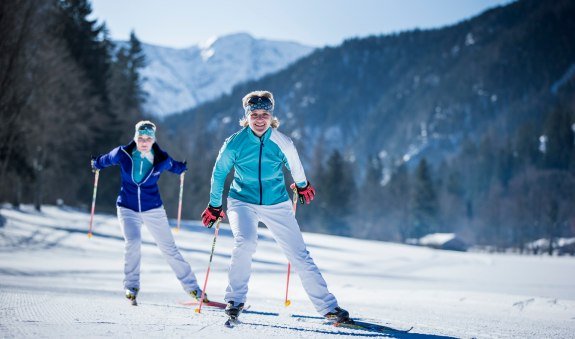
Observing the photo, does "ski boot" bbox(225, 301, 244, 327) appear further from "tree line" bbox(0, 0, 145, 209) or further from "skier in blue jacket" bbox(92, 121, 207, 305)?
"tree line" bbox(0, 0, 145, 209)

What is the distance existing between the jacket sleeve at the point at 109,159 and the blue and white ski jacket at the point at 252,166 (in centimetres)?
186

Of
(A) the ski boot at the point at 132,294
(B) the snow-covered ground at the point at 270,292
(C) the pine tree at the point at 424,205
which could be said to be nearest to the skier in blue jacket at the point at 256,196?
A: (B) the snow-covered ground at the point at 270,292

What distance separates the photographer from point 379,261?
1501 centimetres

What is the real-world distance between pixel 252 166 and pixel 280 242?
78 centimetres

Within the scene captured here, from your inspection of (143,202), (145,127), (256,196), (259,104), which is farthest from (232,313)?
(145,127)

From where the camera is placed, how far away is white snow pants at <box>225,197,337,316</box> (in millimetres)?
4012

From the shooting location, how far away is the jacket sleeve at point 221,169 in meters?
4.20

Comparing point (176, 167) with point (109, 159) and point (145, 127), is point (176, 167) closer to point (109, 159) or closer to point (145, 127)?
point (145, 127)

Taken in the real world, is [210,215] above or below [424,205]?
below

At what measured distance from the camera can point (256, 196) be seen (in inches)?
166

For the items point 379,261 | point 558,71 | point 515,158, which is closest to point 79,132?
point 379,261

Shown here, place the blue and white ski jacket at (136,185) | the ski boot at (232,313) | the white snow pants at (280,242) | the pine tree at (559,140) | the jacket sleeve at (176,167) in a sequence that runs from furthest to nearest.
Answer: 1. the pine tree at (559,140)
2. the jacket sleeve at (176,167)
3. the blue and white ski jacket at (136,185)
4. the white snow pants at (280,242)
5. the ski boot at (232,313)

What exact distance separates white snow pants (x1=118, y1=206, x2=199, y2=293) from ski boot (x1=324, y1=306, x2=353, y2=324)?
85.2 inches

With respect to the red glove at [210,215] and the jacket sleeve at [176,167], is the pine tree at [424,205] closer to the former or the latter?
the jacket sleeve at [176,167]
